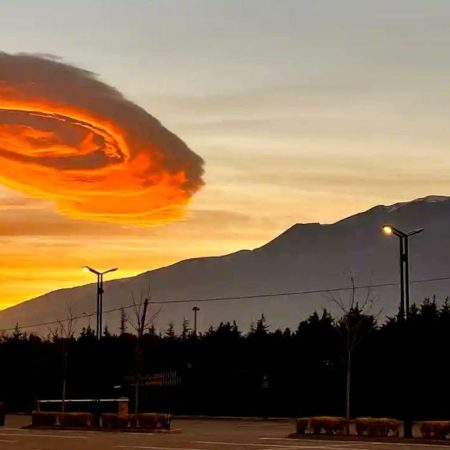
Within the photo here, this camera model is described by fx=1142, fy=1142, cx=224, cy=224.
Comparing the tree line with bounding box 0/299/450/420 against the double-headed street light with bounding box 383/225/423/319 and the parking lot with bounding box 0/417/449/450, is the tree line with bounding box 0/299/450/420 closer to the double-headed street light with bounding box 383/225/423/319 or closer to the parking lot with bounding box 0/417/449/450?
the double-headed street light with bounding box 383/225/423/319

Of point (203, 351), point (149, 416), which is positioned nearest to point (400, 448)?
point (149, 416)

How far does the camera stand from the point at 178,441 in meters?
40.2

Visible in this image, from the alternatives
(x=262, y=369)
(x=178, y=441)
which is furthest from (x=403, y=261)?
(x=262, y=369)

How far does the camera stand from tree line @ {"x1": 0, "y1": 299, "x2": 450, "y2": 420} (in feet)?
194

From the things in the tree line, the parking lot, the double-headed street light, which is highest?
the double-headed street light

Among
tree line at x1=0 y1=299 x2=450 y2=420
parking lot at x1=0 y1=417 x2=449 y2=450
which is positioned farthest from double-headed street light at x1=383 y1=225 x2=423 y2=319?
tree line at x1=0 y1=299 x2=450 y2=420

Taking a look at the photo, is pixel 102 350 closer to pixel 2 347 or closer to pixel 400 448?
pixel 2 347

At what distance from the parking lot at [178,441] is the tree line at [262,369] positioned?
800cm

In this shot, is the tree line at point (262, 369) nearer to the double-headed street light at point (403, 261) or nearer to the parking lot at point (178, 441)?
the double-headed street light at point (403, 261)

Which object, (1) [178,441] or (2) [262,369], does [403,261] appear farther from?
(2) [262,369]

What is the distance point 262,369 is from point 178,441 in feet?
93.5

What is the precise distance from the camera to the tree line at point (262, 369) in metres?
59.3

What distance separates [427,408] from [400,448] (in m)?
23.1

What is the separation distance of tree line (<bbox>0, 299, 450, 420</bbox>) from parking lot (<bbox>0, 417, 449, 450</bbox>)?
8.00 m
